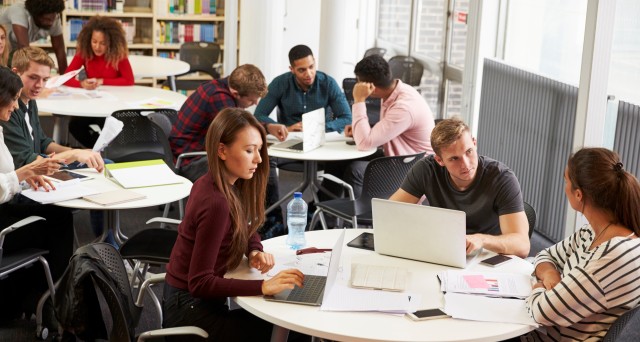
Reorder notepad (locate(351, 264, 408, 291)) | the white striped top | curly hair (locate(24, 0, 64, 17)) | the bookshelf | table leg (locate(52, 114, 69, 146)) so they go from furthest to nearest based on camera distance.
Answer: the bookshelf, curly hair (locate(24, 0, 64, 17)), table leg (locate(52, 114, 69, 146)), notepad (locate(351, 264, 408, 291)), the white striped top

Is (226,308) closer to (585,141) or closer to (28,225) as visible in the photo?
(28,225)

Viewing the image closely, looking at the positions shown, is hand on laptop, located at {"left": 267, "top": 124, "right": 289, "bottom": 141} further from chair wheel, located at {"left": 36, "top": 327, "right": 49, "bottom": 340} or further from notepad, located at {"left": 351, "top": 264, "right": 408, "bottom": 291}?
notepad, located at {"left": 351, "top": 264, "right": 408, "bottom": 291}

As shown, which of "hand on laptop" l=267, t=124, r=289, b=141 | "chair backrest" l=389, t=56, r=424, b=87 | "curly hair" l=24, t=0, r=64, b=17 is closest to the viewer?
"hand on laptop" l=267, t=124, r=289, b=141

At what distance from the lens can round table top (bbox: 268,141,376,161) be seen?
4.80 meters

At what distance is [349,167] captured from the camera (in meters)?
5.01

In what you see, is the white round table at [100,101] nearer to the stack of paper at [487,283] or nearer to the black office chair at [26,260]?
the black office chair at [26,260]

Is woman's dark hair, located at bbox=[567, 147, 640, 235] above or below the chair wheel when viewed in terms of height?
above

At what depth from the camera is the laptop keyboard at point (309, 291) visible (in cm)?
260

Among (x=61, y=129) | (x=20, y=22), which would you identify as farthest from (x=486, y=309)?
(x=20, y=22)

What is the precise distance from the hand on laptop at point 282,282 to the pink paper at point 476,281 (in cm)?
59

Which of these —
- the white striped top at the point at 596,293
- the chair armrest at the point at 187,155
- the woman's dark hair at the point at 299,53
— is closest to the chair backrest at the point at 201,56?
the woman's dark hair at the point at 299,53

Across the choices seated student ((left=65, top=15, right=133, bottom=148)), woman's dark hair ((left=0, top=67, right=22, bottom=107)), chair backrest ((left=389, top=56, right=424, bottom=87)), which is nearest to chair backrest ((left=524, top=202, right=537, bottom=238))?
woman's dark hair ((left=0, top=67, right=22, bottom=107))

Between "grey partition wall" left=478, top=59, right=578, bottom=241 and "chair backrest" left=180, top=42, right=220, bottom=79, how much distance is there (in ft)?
11.1

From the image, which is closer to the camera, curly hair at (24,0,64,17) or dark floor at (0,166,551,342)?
dark floor at (0,166,551,342)
